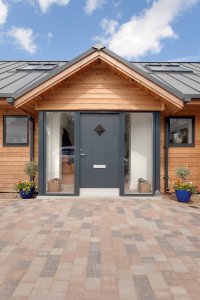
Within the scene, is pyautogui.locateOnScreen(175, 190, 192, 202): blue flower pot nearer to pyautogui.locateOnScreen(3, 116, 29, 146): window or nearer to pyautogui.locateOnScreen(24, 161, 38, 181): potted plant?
pyautogui.locateOnScreen(24, 161, 38, 181): potted plant

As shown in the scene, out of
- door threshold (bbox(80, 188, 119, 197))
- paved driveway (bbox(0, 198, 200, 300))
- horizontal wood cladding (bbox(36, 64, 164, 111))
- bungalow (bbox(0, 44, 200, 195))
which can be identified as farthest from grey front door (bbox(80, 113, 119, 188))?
paved driveway (bbox(0, 198, 200, 300))

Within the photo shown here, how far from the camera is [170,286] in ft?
9.20

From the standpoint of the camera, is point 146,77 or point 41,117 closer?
point 146,77

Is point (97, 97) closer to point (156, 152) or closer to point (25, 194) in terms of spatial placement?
point (156, 152)

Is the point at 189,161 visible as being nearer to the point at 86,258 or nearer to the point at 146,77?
the point at 146,77

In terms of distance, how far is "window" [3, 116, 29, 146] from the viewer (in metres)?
8.10

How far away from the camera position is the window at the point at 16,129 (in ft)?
26.6

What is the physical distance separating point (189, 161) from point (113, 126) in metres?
2.83

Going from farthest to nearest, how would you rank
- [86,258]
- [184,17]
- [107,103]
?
[184,17], [107,103], [86,258]

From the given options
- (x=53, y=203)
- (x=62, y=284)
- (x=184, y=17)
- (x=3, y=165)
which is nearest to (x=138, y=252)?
(x=62, y=284)

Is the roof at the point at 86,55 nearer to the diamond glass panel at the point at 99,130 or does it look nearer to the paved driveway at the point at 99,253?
the diamond glass panel at the point at 99,130

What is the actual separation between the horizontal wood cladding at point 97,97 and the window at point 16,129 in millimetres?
1360

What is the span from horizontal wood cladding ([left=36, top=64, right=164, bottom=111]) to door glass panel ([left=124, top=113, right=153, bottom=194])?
0.40 meters

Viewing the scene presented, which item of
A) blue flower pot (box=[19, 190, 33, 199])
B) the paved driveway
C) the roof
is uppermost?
the roof
